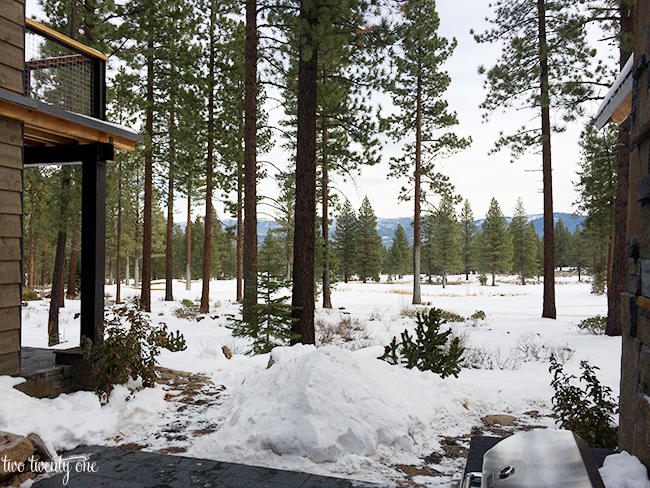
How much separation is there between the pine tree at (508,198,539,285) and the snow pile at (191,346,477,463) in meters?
51.8

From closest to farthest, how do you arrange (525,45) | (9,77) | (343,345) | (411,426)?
(411,426) → (9,77) → (343,345) → (525,45)

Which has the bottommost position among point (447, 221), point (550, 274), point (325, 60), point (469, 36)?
point (550, 274)

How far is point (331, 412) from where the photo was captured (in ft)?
14.2

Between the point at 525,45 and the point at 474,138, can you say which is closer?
the point at 525,45

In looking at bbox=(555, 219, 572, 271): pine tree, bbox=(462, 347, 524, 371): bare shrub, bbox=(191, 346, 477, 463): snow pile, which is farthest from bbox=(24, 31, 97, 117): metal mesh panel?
bbox=(555, 219, 572, 271): pine tree

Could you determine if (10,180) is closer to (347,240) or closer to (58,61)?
(58,61)

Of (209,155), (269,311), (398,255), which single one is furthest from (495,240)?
(269,311)

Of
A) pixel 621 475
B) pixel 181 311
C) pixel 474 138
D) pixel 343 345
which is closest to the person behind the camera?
pixel 621 475

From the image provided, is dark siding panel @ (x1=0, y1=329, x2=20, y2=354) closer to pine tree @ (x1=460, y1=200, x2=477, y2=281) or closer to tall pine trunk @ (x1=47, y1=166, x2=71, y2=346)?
tall pine trunk @ (x1=47, y1=166, x2=71, y2=346)

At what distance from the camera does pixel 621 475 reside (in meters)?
2.37

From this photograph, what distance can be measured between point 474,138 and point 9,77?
17.9 meters

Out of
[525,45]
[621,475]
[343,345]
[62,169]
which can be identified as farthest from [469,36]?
[621,475]

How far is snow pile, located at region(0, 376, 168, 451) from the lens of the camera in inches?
162

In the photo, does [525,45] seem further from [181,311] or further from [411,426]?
[181,311]
